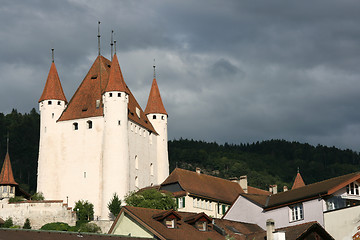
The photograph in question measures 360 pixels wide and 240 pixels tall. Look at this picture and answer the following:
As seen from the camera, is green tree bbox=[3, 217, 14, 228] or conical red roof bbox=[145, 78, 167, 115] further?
conical red roof bbox=[145, 78, 167, 115]

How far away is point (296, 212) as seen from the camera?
5519 cm

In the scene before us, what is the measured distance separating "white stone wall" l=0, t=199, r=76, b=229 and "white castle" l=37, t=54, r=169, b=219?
20.1ft

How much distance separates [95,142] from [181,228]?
1855 inches

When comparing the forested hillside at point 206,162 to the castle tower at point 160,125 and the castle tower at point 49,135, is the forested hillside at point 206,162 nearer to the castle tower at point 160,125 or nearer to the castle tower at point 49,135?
the castle tower at point 160,125

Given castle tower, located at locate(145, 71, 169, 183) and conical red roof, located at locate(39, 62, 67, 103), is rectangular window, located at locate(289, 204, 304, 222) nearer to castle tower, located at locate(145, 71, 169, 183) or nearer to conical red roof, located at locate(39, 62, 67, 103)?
castle tower, located at locate(145, 71, 169, 183)

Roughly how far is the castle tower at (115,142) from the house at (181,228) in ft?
128

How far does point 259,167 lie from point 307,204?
418 feet

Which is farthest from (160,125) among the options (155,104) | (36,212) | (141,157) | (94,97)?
(36,212)

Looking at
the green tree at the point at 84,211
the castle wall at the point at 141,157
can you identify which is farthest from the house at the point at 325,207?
the castle wall at the point at 141,157

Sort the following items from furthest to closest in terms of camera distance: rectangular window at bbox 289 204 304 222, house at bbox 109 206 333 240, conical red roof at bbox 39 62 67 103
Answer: conical red roof at bbox 39 62 67 103, rectangular window at bbox 289 204 304 222, house at bbox 109 206 333 240

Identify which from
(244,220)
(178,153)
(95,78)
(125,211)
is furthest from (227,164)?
(125,211)

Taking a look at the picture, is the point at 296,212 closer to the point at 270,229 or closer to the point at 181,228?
the point at 181,228

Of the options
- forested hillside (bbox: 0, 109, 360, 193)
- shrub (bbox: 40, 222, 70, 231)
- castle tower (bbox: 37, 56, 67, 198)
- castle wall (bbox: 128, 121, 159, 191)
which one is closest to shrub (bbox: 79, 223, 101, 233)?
shrub (bbox: 40, 222, 70, 231)

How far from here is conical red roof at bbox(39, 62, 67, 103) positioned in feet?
325
